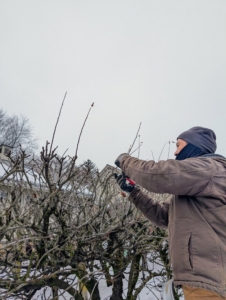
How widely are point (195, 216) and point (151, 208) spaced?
612 mm

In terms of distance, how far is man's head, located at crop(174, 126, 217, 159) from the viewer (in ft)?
5.43

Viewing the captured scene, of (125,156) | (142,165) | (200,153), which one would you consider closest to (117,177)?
(125,156)

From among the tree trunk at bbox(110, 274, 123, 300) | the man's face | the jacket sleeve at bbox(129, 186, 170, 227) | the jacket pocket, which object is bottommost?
the tree trunk at bbox(110, 274, 123, 300)

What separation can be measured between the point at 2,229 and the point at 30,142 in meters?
31.6

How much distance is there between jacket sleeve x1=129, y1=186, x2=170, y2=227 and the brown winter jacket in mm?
490

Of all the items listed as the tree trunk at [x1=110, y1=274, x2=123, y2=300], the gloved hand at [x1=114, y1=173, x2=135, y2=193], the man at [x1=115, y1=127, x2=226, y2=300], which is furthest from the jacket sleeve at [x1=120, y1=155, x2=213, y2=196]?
the tree trunk at [x1=110, y1=274, x2=123, y2=300]

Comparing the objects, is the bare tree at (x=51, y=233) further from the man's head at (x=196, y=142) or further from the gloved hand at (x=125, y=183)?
the man's head at (x=196, y=142)

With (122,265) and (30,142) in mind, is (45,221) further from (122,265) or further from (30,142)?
(30,142)

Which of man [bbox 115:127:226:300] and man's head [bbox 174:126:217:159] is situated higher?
man's head [bbox 174:126:217:159]

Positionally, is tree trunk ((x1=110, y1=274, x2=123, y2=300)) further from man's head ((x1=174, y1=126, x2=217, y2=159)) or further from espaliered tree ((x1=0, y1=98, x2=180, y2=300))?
man's head ((x1=174, y1=126, x2=217, y2=159))

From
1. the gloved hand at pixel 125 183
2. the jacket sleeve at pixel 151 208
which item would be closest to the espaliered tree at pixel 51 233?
the gloved hand at pixel 125 183

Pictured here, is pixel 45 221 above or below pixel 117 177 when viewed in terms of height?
below

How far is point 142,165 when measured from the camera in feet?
4.91

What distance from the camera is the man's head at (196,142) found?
65.1 inches
